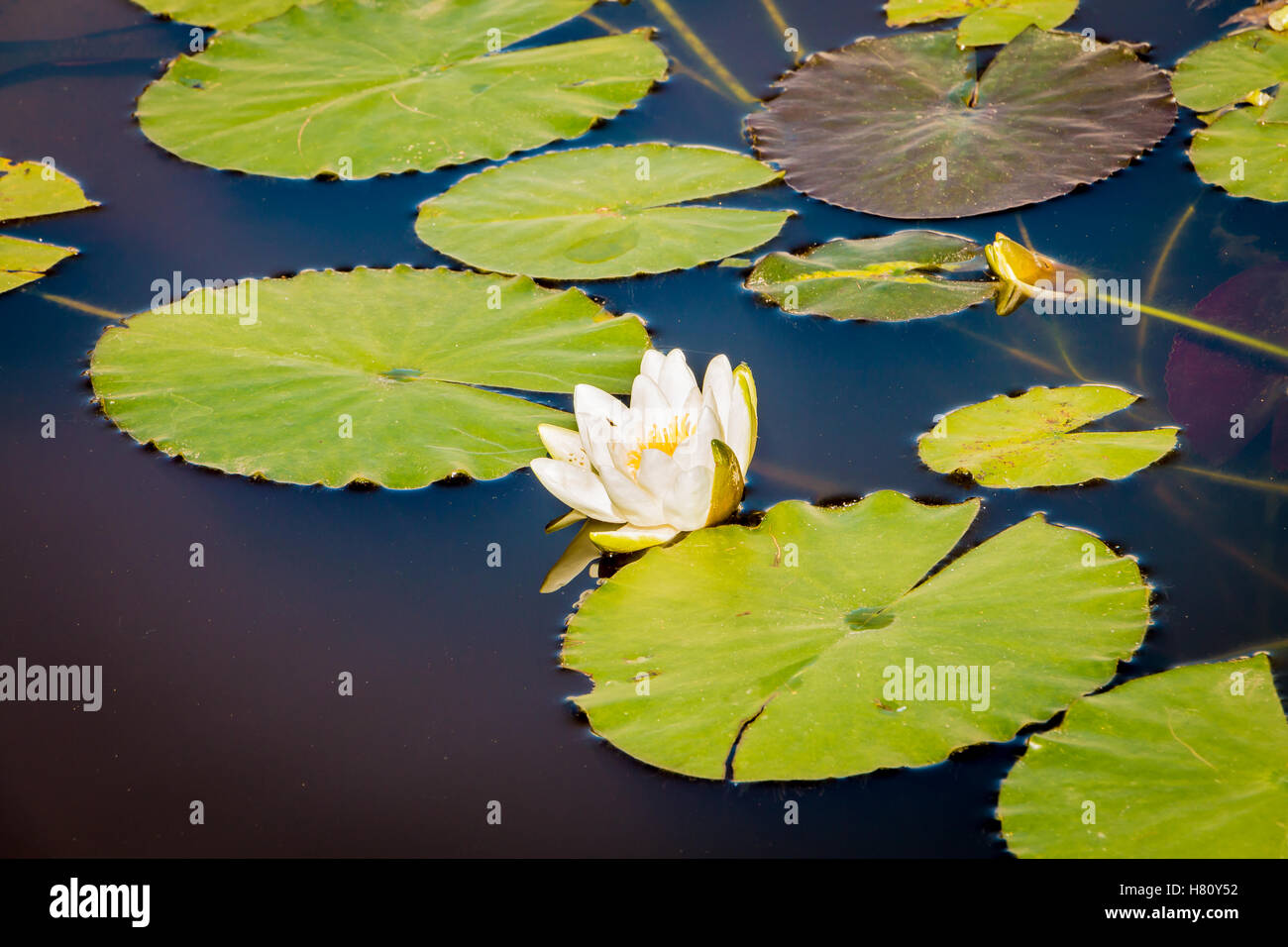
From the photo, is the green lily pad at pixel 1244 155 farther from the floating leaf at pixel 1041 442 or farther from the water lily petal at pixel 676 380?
the water lily petal at pixel 676 380

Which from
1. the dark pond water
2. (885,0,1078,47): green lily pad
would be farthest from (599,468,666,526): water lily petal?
(885,0,1078,47): green lily pad

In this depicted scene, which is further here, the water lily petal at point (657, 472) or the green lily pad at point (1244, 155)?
→ the green lily pad at point (1244, 155)

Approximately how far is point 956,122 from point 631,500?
205 cm

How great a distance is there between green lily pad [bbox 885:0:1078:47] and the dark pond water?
2.68 feet

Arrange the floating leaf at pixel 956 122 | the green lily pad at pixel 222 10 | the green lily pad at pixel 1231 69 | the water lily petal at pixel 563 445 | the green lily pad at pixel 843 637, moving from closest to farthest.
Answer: the green lily pad at pixel 843 637, the water lily petal at pixel 563 445, the floating leaf at pixel 956 122, the green lily pad at pixel 1231 69, the green lily pad at pixel 222 10

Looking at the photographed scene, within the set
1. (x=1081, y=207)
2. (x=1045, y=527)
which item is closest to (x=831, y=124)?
(x=1081, y=207)

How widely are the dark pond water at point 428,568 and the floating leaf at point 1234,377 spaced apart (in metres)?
0.04

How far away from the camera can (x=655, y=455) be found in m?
2.33

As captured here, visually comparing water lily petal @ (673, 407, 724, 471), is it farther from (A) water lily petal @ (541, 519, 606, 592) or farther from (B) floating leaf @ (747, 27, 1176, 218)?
(B) floating leaf @ (747, 27, 1176, 218)

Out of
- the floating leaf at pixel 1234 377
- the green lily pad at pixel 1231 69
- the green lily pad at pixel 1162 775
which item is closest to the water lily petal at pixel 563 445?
the green lily pad at pixel 1162 775

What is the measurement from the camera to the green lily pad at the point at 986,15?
417cm

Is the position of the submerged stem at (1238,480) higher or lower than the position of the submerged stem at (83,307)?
lower

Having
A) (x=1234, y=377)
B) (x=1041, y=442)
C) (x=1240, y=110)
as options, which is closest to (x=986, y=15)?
(x=1240, y=110)
